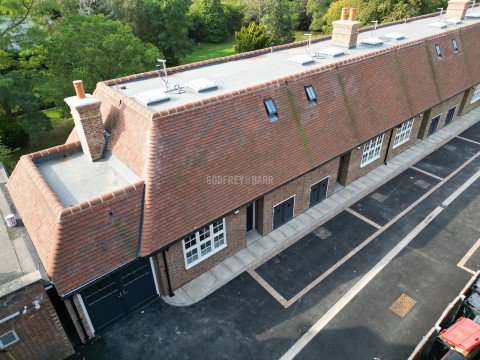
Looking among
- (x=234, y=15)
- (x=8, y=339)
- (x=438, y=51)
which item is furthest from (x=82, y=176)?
(x=234, y=15)

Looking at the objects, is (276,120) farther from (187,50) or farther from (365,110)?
(187,50)

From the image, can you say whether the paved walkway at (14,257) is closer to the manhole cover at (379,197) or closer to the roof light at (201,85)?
the roof light at (201,85)

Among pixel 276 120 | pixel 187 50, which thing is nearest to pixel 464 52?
pixel 276 120

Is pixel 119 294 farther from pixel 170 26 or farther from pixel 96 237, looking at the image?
pixel 170 26

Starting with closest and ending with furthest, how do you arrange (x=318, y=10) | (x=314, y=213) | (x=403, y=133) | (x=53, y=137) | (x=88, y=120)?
(x=88, y=120), (x=314, y=213), (x=403, y=133), (x=53, y=137), (x=318, y=10)

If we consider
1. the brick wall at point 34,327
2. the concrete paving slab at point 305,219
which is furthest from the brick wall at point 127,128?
the concrete paving slab at point 305,219

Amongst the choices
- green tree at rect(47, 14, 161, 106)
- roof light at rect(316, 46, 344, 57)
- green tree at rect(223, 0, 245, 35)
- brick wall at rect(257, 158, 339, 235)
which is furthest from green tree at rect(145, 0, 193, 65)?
brick wall at rect(257, 158, 339, 235)

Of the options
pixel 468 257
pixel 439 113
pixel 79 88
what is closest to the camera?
pixel 79 88
